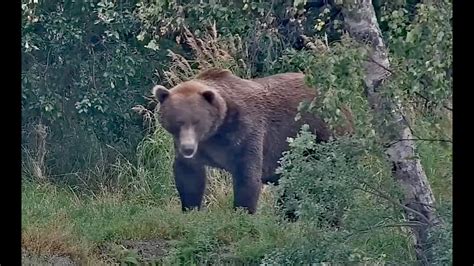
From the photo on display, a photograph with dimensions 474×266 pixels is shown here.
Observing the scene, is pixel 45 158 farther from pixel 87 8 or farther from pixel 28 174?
pixel 87 8

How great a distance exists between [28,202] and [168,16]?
6.33ft

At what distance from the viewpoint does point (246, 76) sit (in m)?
9.92

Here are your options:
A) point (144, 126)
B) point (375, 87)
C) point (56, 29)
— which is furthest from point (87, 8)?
point (375, 87)

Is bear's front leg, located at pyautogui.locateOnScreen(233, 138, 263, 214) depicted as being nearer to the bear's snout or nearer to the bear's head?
the bear's head

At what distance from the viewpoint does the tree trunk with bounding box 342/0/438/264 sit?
618 centimetres

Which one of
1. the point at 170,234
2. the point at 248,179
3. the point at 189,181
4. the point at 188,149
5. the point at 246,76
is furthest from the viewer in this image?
the point at 246,76

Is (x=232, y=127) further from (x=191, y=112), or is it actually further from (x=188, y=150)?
(x=188, y=150)

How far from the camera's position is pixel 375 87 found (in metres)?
6.38

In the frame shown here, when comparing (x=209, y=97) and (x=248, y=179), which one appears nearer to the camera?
(x=209, y=97)

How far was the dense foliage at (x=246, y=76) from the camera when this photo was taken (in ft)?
18.2

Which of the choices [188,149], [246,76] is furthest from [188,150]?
[246,76]

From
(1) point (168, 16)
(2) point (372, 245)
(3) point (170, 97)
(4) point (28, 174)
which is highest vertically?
(1) point (168, 16)

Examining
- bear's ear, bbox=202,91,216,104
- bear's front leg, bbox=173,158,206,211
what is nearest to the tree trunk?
bear's ear, bbox=202,91,216,104

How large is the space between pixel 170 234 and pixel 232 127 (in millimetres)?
1008
